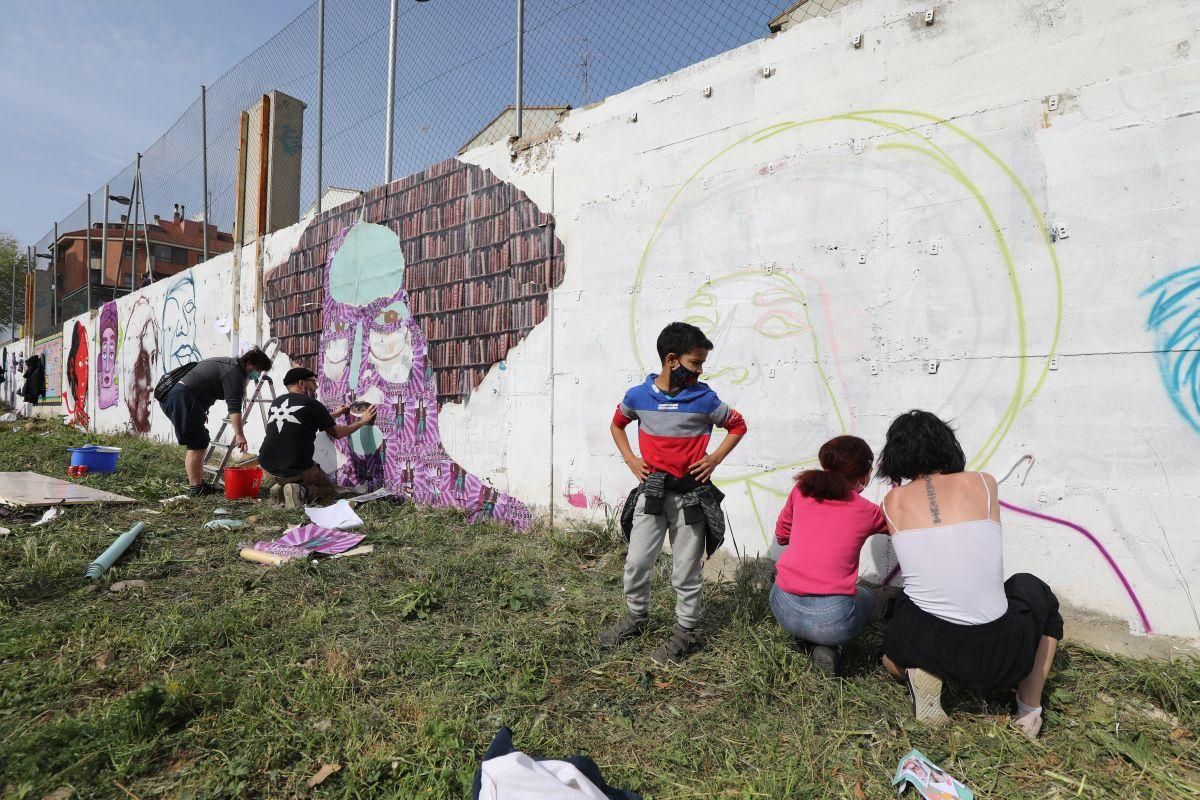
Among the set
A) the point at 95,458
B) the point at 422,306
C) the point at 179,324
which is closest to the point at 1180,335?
the point at 422,306

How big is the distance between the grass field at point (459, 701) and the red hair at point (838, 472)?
66cm

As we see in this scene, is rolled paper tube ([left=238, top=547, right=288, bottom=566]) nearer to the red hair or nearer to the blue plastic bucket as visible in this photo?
the red hair

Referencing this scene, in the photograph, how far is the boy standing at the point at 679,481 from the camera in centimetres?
282

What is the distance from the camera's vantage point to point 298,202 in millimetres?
8156

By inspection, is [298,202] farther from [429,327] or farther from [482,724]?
[482,724]

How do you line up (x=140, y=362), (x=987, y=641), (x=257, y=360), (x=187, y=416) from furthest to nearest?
(x=140, y=362) → (x=257, y=360) → (x=187, y=416) → (x=987, y=641)

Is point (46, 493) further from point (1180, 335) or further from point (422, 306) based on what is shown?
point (1180, 335)

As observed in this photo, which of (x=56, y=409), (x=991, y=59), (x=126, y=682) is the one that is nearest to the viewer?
(x=126, y=682)

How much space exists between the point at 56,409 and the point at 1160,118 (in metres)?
20.3

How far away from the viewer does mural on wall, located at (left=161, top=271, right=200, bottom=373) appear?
920 centimetres

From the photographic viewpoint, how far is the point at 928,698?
2316 millimetres

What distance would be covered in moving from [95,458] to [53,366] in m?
12.3

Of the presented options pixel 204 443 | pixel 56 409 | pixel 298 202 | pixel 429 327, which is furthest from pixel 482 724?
pixel 56 409

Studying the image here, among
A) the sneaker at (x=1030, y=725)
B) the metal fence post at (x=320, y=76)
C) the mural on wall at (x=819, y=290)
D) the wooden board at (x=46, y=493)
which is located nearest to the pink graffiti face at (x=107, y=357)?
the wooden board at (x=46, y=493)
